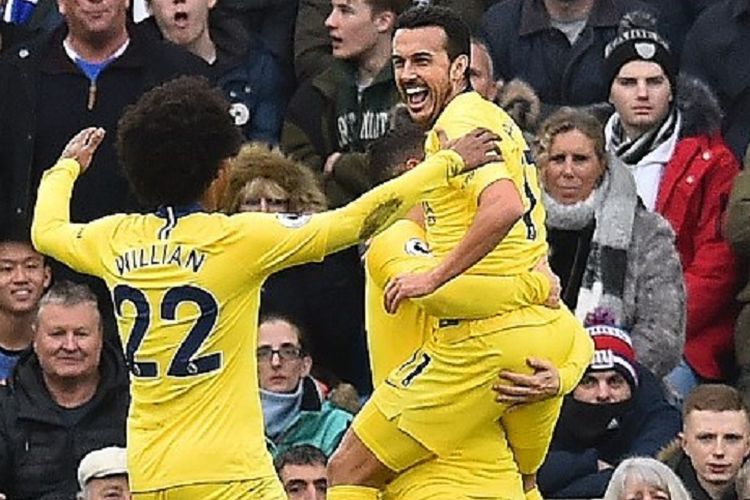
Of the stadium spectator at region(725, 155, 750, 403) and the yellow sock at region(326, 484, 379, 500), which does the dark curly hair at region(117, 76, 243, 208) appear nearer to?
the yellow sock at region(326, 484, 379, 500)

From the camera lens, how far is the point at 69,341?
427 inches

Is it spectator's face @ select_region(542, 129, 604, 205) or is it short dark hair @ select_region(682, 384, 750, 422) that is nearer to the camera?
short dark hair @ select_region(682, 384, 750, 422)

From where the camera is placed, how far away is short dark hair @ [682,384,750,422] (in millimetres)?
11008

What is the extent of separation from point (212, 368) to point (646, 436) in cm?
389

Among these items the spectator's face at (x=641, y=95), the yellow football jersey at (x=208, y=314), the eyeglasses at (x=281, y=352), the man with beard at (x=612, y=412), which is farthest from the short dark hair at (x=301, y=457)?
the yellow football jersey at (x=208, y=314)

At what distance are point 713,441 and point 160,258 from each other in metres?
3.76

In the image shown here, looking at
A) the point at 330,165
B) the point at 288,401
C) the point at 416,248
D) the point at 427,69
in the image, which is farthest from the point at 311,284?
the point at 427,69

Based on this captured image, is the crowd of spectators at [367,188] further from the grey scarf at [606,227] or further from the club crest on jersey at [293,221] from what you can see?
the club crest on jersey at [293,221]

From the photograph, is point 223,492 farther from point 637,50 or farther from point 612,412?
point 637,50

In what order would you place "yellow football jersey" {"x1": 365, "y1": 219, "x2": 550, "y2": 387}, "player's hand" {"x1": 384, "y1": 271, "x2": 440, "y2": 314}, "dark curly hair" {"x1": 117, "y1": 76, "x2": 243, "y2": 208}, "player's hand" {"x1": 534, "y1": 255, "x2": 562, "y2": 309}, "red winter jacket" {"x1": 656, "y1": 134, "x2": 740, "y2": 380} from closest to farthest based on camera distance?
"dark curly hair" {"x1": 117, "y1": 76, "x2": 243, "y2": 208} < "player's hand" {"x1": 384, "y1": 271, "x2": 440, "y2": 314} < "yellow football jersey" {"x1": 365, "y1": 219, "x2": 550, "y2": 387} < "player's hand" {"x1": 534, "y1": 255, "x2": 562, "y2": 309} < "red winter jacket" {"x1": 656, "y1": 134, "x2": 740, "y2": 380}

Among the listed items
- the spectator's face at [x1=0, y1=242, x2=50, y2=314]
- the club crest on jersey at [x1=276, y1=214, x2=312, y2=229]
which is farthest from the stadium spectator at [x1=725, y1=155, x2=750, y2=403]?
A: the club crest on jersey at [x1=276, y1=214, x2=312, y2=229]

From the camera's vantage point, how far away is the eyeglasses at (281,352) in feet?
36.8

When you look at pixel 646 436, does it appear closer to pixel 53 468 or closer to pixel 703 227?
pixel 703 227

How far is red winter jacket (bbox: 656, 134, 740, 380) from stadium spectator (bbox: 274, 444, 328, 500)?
2.19 m
